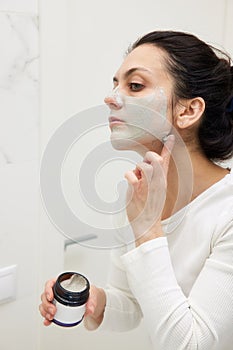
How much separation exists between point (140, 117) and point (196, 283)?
318 mm

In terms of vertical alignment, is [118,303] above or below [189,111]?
below

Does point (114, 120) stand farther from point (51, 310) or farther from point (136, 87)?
point (51, 310)

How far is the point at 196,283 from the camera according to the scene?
0.75m

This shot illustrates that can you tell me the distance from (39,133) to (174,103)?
0.38m

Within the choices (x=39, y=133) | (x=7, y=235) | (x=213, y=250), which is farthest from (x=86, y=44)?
(x=213, y=250)

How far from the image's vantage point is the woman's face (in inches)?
32.8

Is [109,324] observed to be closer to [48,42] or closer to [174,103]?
[174,103]

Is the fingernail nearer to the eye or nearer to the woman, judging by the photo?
the woman

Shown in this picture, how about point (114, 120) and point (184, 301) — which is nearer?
point (184, 301)

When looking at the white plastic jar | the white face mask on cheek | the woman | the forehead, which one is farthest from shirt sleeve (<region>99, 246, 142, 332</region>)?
the forehead

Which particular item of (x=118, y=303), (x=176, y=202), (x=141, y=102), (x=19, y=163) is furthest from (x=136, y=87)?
(x=118, y=303)

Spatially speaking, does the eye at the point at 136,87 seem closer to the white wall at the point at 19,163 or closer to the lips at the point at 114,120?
the lips at the point at 114,120

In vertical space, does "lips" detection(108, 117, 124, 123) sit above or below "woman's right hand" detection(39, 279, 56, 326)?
above

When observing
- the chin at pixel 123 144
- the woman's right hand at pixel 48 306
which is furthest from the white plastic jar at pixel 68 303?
the chin at pixel 123 144
